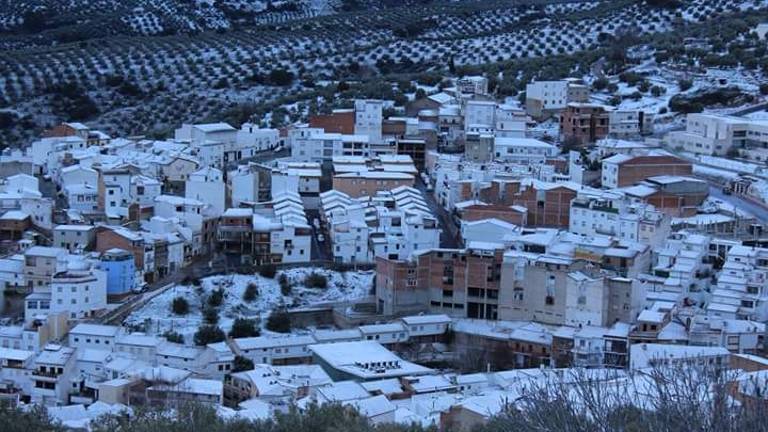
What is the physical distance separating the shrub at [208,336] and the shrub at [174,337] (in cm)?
17

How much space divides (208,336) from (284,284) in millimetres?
1630

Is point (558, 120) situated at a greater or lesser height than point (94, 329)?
greater

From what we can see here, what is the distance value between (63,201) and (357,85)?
9.85 m

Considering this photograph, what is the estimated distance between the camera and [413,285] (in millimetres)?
16594

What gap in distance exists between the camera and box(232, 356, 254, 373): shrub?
48.7 feet

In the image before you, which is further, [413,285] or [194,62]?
[194,62]

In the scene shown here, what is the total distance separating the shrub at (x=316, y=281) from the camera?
1709 cm

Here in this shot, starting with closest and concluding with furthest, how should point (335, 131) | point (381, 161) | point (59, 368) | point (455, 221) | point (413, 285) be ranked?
point (59, 368) → point (413, 285) → point (455, 221) → point (381, 161) → point (335, 131)

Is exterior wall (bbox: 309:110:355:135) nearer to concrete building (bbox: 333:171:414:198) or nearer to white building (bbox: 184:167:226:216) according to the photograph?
concrete building (bbox: 333:171:414:198)

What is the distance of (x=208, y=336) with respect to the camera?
1562 centimetres

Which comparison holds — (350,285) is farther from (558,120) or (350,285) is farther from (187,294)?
(558,120)

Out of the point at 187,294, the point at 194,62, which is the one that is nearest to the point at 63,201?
the point at 187,294

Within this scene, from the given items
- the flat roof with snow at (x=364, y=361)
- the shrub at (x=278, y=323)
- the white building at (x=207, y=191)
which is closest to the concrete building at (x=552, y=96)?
the white building at (x=207, y=191)

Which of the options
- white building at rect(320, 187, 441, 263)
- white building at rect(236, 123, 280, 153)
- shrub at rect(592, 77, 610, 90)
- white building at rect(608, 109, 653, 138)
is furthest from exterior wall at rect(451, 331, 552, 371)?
shrub at rect(592, 77, 610, 90)
